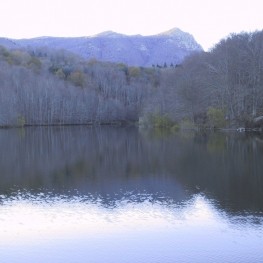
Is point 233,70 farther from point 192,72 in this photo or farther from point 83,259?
point 83,259

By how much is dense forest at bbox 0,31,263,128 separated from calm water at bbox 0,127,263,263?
36.9 metres

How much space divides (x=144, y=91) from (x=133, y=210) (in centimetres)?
10122

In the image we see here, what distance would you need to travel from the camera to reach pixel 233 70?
72812 millimetres

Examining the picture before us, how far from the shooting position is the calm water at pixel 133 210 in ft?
48.2

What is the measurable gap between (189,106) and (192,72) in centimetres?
709

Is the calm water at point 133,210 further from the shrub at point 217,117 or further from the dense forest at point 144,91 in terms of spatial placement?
the dense forest at point 144,91

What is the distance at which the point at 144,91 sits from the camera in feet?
394

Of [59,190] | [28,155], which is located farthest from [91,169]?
[28,155]

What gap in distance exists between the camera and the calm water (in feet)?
48.2

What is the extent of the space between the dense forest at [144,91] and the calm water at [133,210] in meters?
36.9

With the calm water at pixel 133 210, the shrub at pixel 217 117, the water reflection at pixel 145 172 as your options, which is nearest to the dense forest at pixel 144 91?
the shrub at pixel 217 117

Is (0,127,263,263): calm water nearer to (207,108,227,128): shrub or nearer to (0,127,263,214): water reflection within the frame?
(0,127,263,214): water reflection

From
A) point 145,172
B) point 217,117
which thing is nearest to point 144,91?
point 217,117

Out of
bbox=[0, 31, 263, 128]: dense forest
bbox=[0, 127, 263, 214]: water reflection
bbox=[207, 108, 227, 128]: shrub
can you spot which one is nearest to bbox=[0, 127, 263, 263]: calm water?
bbox=[0, 127, 263, 214]: water reflection
